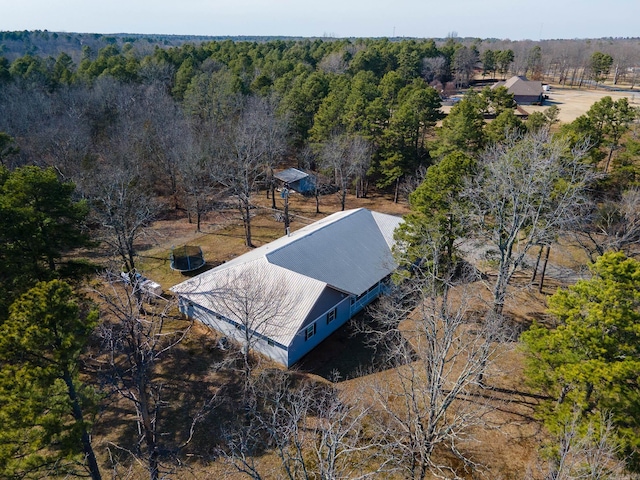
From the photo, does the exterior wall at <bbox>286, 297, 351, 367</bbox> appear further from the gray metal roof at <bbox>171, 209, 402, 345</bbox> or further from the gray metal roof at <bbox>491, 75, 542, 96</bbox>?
the gray metal roof at <bbox>491, 75, 542, 96</bbox>

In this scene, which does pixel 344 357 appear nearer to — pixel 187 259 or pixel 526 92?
pixel 187 259

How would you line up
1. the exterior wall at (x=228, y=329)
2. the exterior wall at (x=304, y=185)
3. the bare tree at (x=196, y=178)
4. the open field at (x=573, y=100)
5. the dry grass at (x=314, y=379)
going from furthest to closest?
the open field at (x=573, y=100) < the exterior wall at (x=304, y=185) < the bare tree at (x=196, y=178) < the exterior wall at (x=228, y=329) < the dry grass at (x=314, y=379)

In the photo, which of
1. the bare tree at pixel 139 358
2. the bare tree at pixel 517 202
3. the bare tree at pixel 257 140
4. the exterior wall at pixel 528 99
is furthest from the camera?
the exterior wall at pixel 528 99

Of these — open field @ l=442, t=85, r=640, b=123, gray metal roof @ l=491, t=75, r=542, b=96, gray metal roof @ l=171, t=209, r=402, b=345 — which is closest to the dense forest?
gray metal roof @ l=171, t=209, r=402, b=345

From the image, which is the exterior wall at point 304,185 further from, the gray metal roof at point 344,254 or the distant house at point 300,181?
the gray metal roof at point 344,254

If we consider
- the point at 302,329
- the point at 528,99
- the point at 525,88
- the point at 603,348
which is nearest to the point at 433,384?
the point at 603,348

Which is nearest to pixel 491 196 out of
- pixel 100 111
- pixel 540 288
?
pixel 540 288

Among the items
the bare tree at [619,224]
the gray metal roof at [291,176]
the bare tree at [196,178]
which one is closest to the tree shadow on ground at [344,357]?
the bare tree at [619,224]
